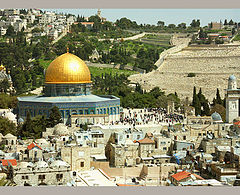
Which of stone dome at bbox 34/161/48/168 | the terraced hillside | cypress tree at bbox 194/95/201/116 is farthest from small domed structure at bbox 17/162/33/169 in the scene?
the terraced hillside

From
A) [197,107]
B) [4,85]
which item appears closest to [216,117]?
[197,107]

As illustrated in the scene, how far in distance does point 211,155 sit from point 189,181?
4.39m

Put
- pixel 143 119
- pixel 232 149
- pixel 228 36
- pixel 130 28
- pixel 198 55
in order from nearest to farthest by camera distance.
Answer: pixel 232 149 → pixel 143 119 → pixel 198 55 → pixel 228 36 → pixel 130 28

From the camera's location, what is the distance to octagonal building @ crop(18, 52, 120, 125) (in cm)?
3259

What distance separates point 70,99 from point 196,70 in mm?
26355

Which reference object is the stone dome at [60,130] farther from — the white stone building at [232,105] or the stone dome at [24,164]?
the white stone building at [232,105]

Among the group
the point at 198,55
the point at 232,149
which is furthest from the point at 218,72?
the point at 232,149

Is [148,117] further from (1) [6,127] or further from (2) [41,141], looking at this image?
(2) [41,141]

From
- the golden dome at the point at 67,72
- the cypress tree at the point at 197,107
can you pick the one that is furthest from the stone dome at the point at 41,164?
the cypress tree at the point at 197,107

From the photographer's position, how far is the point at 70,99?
33625 mm

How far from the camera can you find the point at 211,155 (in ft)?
84.5

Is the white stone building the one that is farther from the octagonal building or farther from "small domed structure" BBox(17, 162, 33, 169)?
"small domed structure" BBox(17, 162, 33, 169)

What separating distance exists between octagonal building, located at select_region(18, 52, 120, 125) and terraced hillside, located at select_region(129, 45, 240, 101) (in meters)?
13.1

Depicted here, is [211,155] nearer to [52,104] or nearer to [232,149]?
[232,149]
